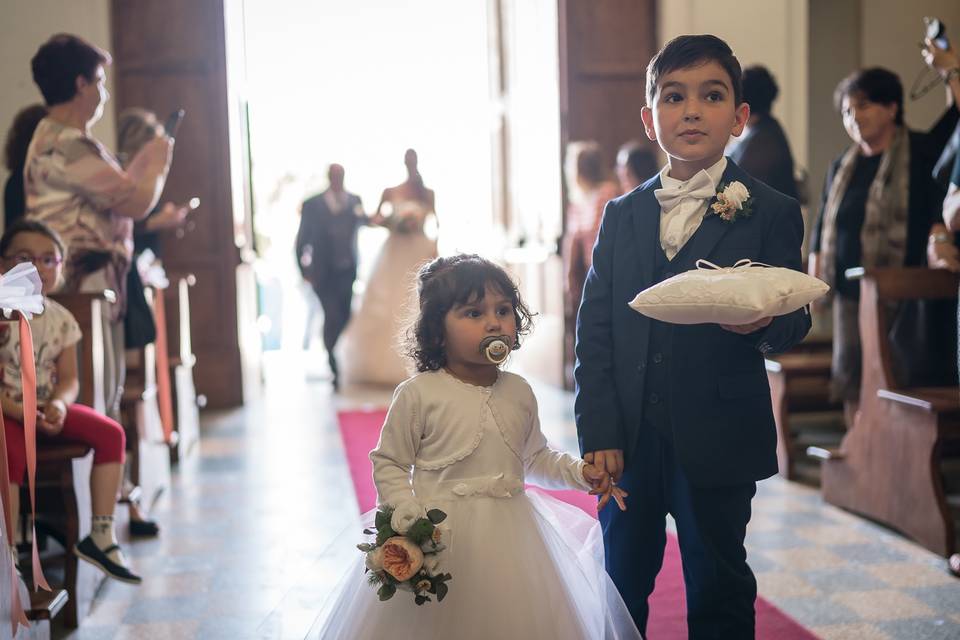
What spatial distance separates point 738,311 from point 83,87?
2863 mm

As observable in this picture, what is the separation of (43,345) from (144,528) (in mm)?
1137

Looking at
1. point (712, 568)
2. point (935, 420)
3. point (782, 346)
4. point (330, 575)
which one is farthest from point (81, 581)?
point (935, 420)

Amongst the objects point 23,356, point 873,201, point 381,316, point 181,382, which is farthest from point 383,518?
point 381,316

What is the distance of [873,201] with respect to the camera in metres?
4.51

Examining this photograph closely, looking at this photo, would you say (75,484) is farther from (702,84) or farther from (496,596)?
(702,84)

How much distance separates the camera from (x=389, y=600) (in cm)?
218

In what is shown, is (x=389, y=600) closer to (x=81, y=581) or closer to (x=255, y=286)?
(x=81, y=581)

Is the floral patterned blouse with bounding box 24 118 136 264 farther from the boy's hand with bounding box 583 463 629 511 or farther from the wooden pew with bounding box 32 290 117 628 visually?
the boy's hand with bounding box 583 463 629 511

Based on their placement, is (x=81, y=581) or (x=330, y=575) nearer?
(x=81, y=581)

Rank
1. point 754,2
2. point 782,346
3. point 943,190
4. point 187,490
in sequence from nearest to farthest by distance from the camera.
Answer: point 782,346, point 943,190, point 187,490, point 754,2

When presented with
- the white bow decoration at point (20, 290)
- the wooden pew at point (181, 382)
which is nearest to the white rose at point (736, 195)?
the white bow decoration at point (20, 290)

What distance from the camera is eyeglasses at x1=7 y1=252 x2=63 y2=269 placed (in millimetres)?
3324

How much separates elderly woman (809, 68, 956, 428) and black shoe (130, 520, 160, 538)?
285 centimetres

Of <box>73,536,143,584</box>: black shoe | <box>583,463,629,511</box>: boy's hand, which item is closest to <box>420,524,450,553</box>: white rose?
<box>583,463,629,511</box>: boy's hand
